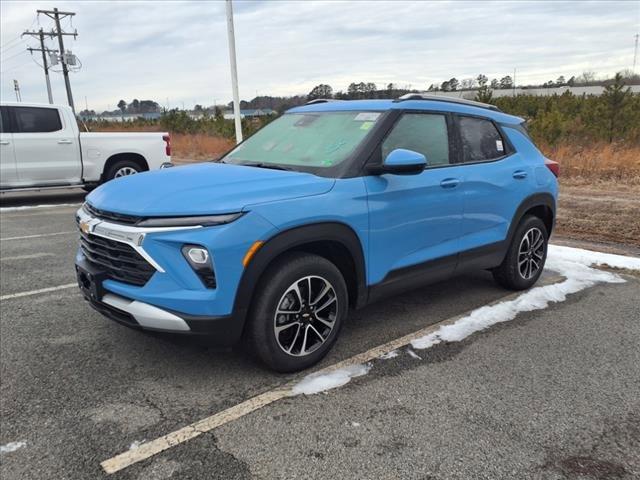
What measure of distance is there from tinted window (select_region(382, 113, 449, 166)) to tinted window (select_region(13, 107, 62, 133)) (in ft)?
28.9

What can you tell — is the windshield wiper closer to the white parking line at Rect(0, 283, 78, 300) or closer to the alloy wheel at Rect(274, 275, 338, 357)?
the alloy wheel at Rect(274, 275, 338, 357)

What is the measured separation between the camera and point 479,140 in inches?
179

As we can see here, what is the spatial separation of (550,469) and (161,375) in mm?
2298

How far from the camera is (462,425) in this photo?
2.83 meters

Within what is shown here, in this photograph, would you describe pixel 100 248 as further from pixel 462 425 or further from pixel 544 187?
pixel 544 187

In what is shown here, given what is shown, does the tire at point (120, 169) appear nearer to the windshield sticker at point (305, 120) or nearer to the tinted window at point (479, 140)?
the windshield sticker at point (305, 120)

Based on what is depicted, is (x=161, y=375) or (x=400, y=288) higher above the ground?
(x=400, y=288)

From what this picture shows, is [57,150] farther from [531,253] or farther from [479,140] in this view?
[531,253]

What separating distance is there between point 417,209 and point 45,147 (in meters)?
9.03

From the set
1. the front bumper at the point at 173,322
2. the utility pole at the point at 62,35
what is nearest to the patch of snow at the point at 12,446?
the front bumper at the point at 173,322

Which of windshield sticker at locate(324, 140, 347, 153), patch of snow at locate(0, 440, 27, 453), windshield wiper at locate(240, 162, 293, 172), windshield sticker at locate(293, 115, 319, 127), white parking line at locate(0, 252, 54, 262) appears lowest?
patch of snow at locate(0, 440, 27, 453)

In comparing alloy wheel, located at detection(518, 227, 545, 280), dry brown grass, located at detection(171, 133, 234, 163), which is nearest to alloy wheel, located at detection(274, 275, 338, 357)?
alloy wheel, located at detection(518, 227, 545, 280)

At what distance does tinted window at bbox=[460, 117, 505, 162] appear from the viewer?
4.40m

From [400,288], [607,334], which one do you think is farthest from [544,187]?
[400,288]
